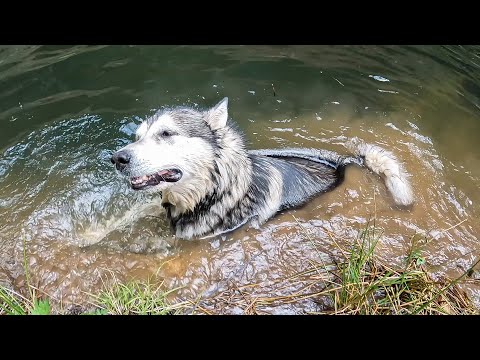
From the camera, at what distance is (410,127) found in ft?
19.9

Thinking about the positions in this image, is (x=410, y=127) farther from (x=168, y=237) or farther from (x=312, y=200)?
(x=168, y=237)

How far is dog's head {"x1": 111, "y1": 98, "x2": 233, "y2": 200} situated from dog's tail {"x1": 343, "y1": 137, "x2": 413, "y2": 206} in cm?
202

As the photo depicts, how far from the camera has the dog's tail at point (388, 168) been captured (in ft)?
15.7

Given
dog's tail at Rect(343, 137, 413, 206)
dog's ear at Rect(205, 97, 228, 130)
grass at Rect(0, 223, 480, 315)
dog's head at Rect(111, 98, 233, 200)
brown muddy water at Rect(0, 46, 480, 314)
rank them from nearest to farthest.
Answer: grass at Rect(0, 223, 480, 315) → dog's head at Rect(111, 98, 233, 200) → dog's ear at Rect(205, 97, 228, 130) → brown muddy water at Rect(0, 46, 480, 314) → dog's tail at Rect(343, 137, 413, 206)

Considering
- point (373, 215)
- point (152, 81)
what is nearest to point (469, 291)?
point (373, 215)

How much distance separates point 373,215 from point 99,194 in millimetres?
3196

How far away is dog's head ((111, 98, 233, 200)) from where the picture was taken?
3559 mm

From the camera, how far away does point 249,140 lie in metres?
5.25

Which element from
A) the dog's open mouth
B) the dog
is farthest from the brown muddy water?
the dog's open mouth

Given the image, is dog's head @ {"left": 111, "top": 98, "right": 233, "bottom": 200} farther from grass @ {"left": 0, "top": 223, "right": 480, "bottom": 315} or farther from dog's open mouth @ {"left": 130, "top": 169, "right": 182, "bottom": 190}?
grass @ {"left": 0, "top": 223, "right": 480, "bottom": 315}

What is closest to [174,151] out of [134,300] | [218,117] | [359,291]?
[218,117]

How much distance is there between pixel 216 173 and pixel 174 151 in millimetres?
478

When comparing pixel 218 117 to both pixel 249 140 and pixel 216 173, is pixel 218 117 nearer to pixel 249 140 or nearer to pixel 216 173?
pixel 216 173

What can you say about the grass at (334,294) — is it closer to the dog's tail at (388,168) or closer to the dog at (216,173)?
the dog at (216,173)
